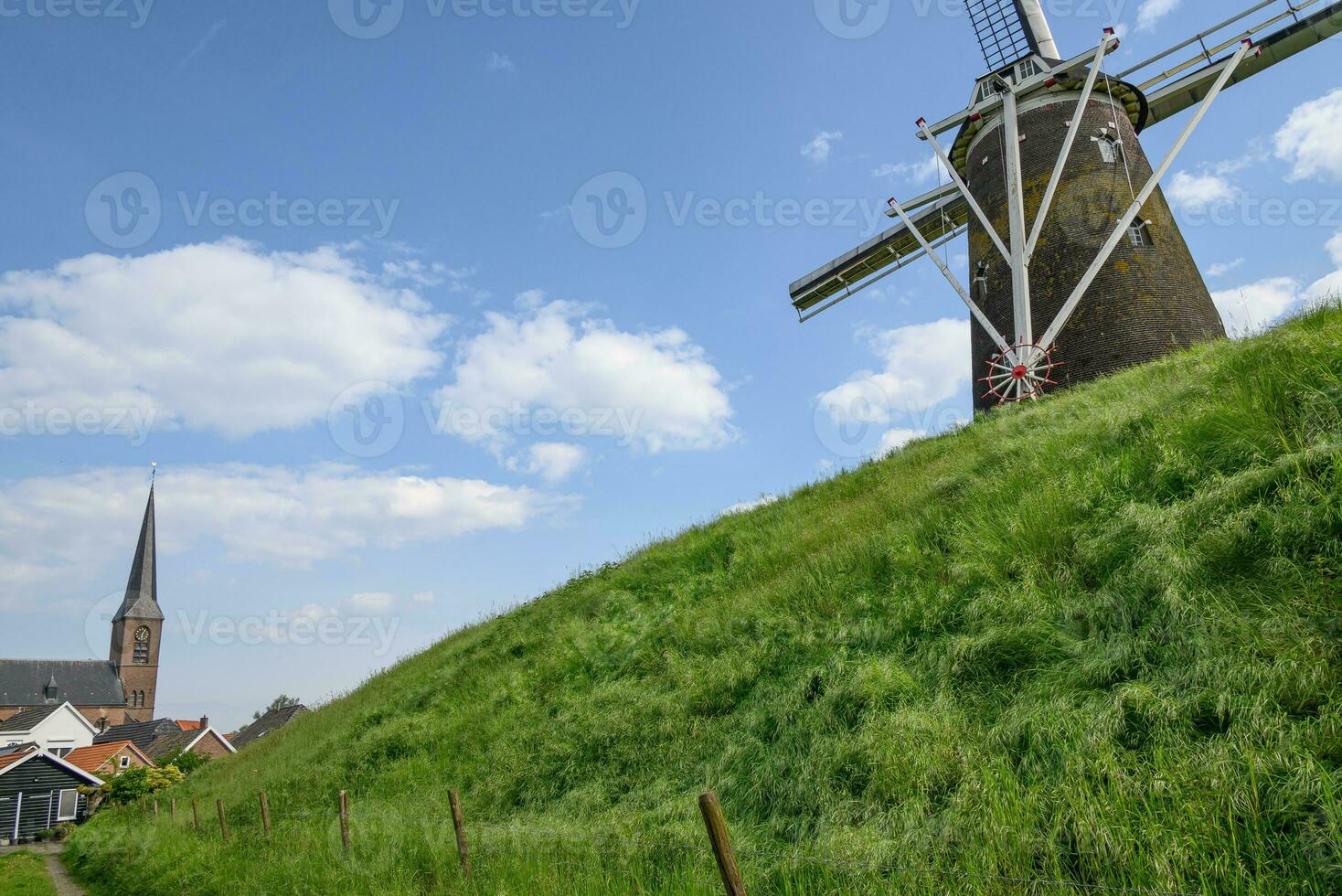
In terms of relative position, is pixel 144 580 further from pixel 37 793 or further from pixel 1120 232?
pixel 1120 232

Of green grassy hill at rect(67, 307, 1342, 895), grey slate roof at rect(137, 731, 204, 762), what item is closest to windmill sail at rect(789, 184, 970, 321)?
green grassy hill at rect(67, 307, 1342, 895)

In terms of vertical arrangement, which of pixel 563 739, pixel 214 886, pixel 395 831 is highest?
pixel 563 739

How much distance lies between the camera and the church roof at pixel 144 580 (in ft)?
260

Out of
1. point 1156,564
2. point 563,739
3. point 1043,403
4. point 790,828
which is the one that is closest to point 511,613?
point 563,739

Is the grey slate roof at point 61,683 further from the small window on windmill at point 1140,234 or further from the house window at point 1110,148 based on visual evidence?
the house window at point 1110,148

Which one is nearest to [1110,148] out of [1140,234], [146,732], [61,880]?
[1140,234]

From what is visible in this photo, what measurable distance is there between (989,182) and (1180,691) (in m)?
16.8

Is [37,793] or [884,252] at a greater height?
[884,252]

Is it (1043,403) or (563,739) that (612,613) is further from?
(1043,403)

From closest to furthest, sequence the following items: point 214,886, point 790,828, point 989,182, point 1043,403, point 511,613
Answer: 1. point 790,828
2. point 214,886
3. point 1043,403
4. point 989,182
5. point 511,613

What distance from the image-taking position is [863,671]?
732 cm

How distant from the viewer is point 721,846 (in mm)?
4191

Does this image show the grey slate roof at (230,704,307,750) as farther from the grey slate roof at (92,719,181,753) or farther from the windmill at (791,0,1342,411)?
the windmill at (791,0,1342,411)

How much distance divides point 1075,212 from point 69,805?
5398 centimetres
